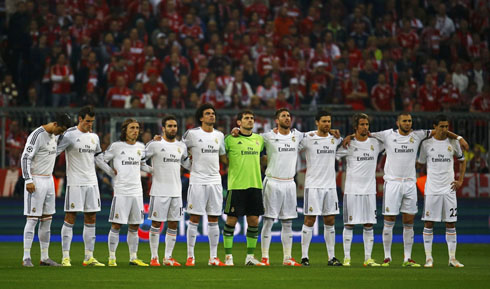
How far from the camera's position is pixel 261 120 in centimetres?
2464

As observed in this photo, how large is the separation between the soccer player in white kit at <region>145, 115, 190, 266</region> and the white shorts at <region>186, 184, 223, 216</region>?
31cm

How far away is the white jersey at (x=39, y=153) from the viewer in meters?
17.1

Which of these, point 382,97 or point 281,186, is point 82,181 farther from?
point 382,97

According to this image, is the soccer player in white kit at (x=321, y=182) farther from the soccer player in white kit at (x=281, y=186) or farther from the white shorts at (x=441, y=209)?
the white shorts at (x=441, y=209)

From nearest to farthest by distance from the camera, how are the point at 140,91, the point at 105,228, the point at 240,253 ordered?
the point at 240,253, the point at 105,228, the point at 140,91

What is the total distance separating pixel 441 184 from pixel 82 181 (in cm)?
665

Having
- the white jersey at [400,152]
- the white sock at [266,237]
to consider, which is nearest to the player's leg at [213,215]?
the white sock at [266,237]

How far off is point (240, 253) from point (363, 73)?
9915 millimetres

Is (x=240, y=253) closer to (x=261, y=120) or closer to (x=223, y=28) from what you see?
(x=261, y=120)

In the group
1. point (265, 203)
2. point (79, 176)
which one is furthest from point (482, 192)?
point (79, 176)

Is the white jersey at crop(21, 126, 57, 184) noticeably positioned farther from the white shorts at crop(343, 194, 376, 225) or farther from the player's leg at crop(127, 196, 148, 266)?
the white shorts at crop(343, 194, 376, 225)

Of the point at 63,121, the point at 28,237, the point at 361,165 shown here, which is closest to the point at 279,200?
the point at 361,165

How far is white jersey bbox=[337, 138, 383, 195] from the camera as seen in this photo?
18.3m

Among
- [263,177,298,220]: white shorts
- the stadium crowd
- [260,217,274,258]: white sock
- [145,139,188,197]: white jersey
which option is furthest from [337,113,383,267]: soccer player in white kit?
the stadium crowd
